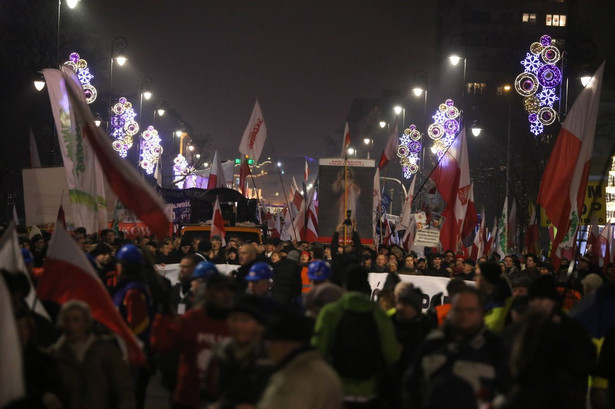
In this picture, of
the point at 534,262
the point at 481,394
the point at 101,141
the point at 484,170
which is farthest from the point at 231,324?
the point at 484,170

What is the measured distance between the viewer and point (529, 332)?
528cm

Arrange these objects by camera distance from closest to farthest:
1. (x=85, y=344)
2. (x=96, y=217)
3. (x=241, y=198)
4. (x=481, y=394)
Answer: (x=481, y=394)
(x=85, y=344)
(x=96, y=217)
(x=241, y=198)

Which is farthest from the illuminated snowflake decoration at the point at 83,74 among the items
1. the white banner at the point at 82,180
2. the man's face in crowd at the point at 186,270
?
the man's face in crowd at the point at 186,270

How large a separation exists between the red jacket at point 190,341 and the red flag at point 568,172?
19.1 ft

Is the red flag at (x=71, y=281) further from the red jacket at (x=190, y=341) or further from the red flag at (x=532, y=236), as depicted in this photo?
the red flag at (x=532, y=236)

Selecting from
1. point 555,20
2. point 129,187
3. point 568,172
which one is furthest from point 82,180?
point 555,20

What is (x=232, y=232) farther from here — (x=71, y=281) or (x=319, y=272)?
(x=71, y=281)

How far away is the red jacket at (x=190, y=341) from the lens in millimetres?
6012

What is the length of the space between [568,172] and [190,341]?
641cm

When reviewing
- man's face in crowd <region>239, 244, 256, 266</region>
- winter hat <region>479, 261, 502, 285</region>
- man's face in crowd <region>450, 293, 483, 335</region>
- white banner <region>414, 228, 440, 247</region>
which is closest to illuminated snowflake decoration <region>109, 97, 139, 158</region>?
white banner <region>414, 228, 440, 247</region>

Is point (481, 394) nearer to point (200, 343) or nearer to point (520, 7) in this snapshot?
point (200, 343)

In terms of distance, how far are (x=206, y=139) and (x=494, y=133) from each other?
39.2m

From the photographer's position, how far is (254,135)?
2030 cm

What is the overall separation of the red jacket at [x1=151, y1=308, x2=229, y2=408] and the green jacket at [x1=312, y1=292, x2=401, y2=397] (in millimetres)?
660
